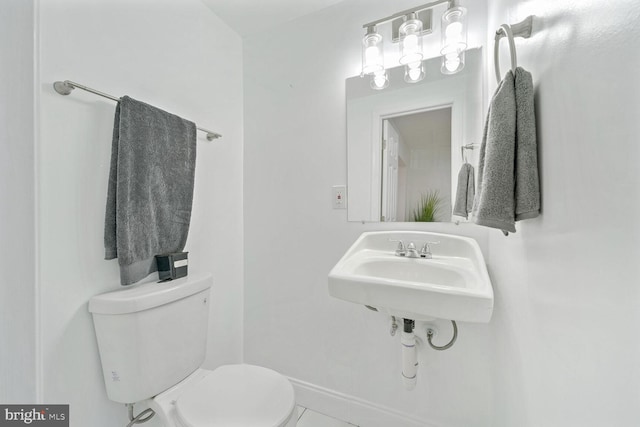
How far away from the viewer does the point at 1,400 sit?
786mm

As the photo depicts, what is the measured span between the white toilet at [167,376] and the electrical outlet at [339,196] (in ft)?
2.71

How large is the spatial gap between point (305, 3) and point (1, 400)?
2032 millimetres

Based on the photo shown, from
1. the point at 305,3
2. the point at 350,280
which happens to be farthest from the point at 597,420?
the point at 305,3

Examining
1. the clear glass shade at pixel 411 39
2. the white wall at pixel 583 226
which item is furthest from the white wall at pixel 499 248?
the clear glass shade at pixel 411 39

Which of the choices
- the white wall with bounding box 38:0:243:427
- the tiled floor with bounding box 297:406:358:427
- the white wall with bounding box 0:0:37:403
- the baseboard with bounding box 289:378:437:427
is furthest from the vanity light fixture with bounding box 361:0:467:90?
the tiled floor with bounding box 297:406:358:427

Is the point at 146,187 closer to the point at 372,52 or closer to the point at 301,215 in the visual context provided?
the point at 301,215

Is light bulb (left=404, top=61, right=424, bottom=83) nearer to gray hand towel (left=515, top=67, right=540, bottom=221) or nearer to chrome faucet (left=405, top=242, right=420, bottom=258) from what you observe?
gray hand towel (left=515, top=67, right=540, bottom=221)

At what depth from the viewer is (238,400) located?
915mm

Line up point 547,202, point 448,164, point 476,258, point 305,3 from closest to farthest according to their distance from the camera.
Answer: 1. point 547,202
2. point 476,258
3. point 448,164
4. point 305,3

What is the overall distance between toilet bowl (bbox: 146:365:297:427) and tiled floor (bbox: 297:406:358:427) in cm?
55

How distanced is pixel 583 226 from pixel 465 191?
768 millimetres

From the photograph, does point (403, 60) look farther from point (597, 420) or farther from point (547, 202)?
point (597, 420)

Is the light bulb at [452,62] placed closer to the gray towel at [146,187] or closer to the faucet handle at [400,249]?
the faucet handle at [400,249]

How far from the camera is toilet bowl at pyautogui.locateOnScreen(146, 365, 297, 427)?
0.83m
